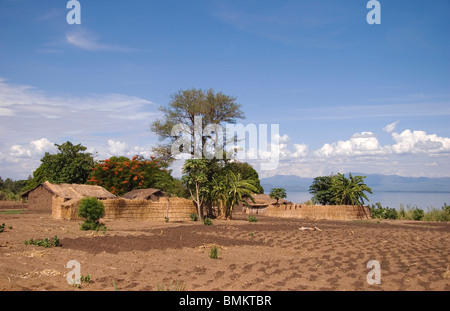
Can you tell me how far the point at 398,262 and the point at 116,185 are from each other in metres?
38.8

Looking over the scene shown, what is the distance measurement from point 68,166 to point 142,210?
26138 millimetres

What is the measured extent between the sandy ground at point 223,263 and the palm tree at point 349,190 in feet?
60.4

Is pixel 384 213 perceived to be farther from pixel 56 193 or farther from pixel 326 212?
pixel 56 193

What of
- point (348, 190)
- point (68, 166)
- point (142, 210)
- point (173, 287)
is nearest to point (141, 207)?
point (142, 210)

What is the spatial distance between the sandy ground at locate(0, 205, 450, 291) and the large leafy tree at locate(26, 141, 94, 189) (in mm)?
33722

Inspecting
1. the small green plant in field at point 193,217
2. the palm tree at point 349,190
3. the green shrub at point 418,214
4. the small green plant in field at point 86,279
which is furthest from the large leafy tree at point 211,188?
the small green plant in field at point 86,279

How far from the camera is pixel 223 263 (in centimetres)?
1092

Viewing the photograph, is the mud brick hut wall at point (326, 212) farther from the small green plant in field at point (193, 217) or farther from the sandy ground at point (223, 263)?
the sandy ground at point (223, 263)
